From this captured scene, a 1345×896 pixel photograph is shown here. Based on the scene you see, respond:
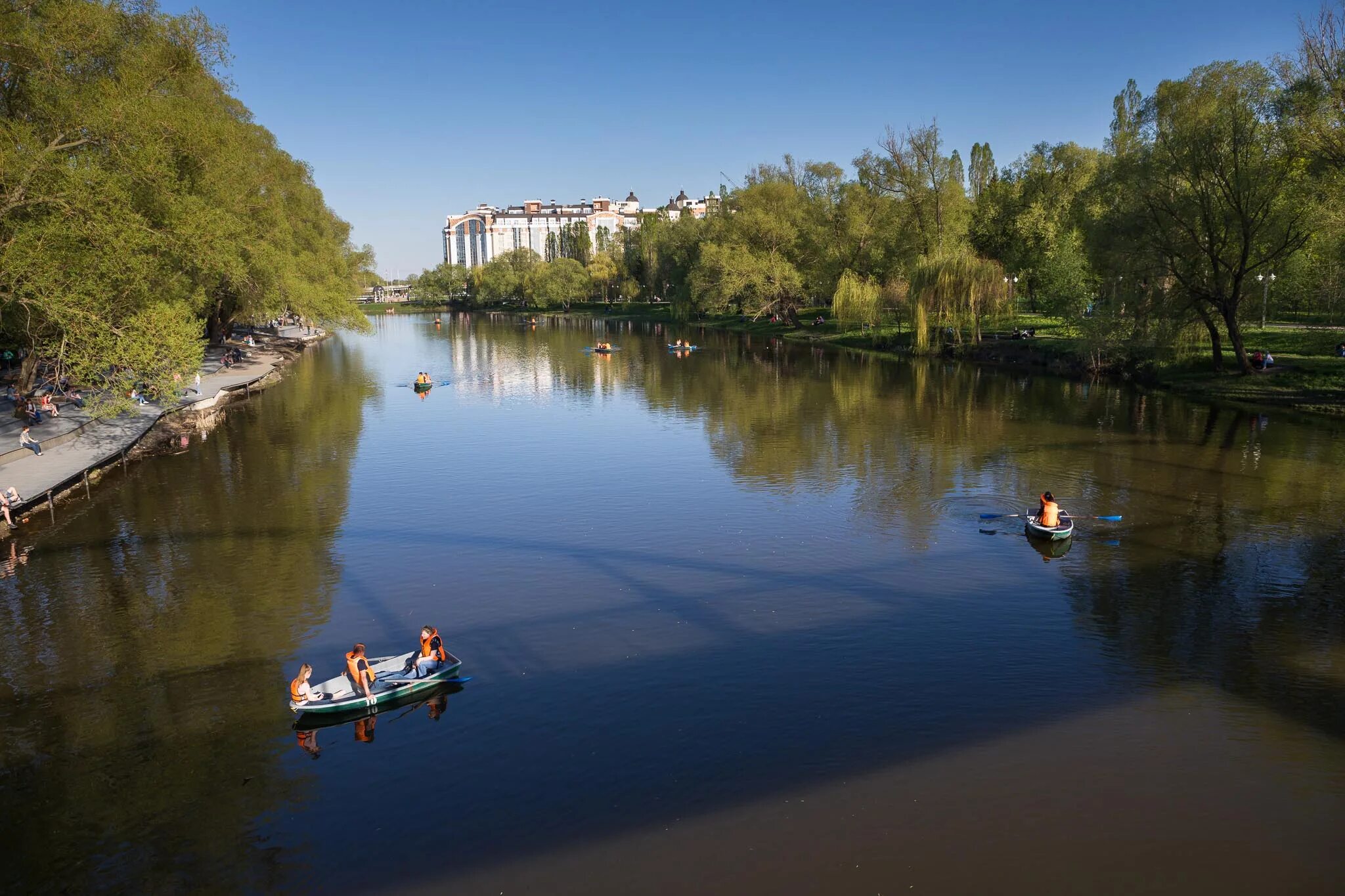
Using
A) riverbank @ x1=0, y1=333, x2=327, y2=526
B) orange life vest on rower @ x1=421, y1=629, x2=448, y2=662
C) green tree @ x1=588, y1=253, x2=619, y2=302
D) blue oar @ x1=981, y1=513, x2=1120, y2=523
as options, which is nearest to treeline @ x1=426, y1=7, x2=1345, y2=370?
blue oar @ x1=981, y1=513, x2=1120, y2=523

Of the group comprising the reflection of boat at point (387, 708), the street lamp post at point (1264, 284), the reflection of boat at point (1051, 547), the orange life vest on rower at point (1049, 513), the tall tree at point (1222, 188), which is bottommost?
the reflection of boat at point (387, 708)

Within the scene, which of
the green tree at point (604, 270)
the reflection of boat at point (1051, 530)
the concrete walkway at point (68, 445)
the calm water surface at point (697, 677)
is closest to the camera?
the calm water surface at point (697, 677)

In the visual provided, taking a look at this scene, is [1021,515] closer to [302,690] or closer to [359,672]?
[359,672]

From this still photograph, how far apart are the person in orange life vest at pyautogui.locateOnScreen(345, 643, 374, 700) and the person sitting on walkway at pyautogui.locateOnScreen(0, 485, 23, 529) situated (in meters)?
17.1

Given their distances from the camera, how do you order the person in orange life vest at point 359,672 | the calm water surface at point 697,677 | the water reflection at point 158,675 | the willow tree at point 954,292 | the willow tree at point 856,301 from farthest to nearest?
the willow tree at point 856,301, the willow tree at point 954,292, the person in orange life vest at point 359,672, the water reflection at point 158,675, the calm water surface at point 697,677

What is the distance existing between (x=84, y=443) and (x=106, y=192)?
11.2m

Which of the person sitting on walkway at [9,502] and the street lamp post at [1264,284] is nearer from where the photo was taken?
the person sitting on walkway at [9,502]

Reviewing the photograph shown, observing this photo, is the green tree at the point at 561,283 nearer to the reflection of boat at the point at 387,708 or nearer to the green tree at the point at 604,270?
the green tree at the point at 604,270

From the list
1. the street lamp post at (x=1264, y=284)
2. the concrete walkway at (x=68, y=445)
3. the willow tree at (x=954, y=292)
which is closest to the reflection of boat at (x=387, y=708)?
the concrete walkway at (x=68, y=445)

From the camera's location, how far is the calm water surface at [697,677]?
11453 mm

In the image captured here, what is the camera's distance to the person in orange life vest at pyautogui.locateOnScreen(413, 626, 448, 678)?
15.5 meters

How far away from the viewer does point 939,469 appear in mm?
31688

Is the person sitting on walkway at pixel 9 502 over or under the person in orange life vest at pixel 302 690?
over

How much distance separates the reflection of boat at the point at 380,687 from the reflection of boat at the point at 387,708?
4cm
